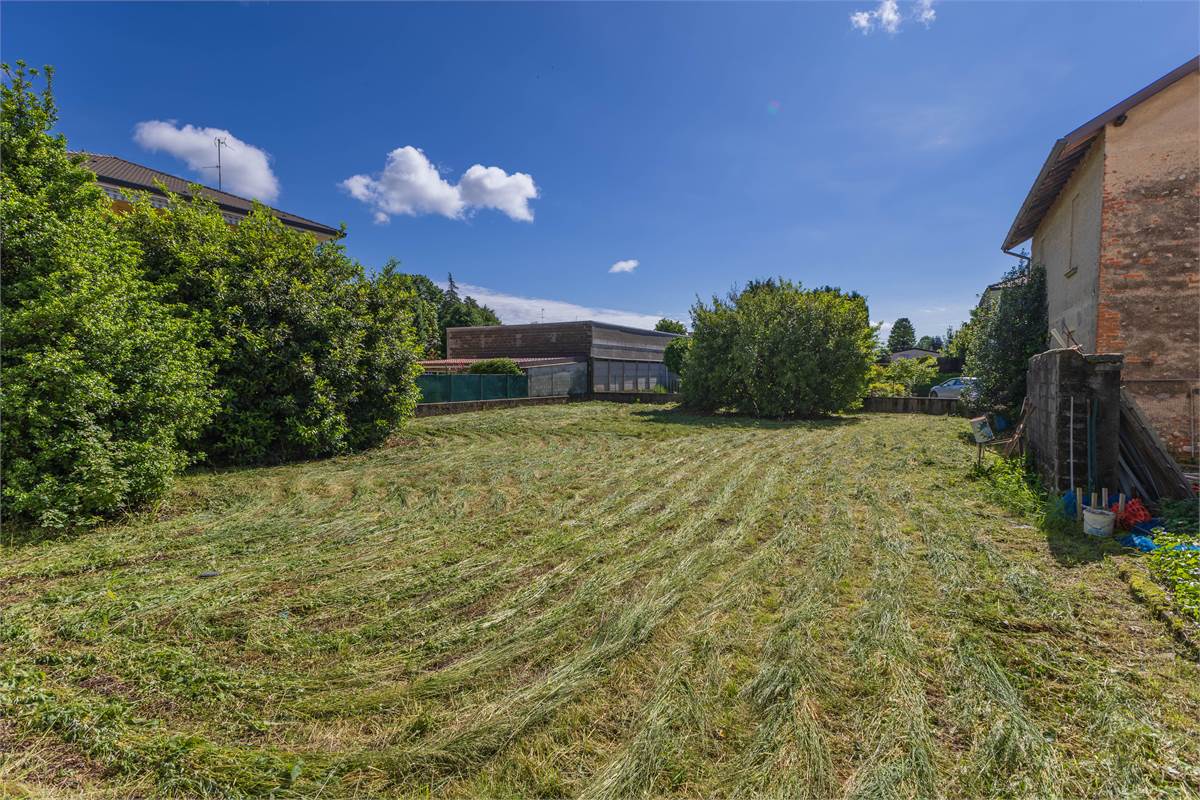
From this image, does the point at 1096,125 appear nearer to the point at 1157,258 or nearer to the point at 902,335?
the point at 1157,258

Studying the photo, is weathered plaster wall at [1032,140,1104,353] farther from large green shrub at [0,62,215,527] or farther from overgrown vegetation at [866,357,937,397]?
large green shrub at [0,62,215,527]

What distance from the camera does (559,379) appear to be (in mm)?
21578

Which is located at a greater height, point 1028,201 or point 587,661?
point 1028,201

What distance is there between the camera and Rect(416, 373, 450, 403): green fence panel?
15364 millimetres

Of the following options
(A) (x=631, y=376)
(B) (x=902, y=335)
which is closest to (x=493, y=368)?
(A) (x=631, y=376)

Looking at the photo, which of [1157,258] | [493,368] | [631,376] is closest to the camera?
[1157,258]

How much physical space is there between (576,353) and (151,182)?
19.7 metres

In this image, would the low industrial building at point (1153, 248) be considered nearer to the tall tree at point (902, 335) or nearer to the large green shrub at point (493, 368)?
the large green shrub at point (493, 368)

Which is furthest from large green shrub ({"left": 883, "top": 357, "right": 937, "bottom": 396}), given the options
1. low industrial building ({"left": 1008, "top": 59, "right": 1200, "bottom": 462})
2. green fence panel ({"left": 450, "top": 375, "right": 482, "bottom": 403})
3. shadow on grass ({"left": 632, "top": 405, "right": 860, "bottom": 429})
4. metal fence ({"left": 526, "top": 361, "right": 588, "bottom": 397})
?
green fence panel ({"left": 450, "top": 375, "right": 482, "bottom": 403})

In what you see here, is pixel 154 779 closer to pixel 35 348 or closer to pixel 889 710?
pixel 889 710

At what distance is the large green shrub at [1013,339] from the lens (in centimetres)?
1057

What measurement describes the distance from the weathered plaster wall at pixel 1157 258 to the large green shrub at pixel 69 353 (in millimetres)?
12210

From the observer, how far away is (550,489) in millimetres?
6270

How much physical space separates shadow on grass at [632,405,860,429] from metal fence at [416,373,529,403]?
511 centimetres
